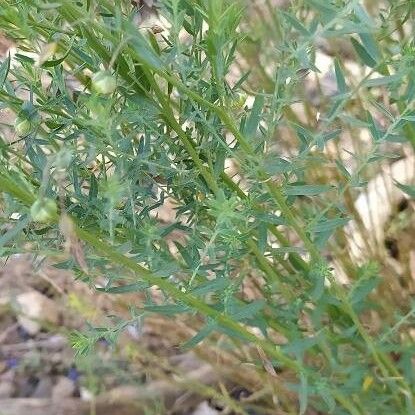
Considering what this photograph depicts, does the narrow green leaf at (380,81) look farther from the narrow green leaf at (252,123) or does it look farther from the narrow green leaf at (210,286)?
the narrow green leaf at (210,286)

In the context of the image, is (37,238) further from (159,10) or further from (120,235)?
(159,10)

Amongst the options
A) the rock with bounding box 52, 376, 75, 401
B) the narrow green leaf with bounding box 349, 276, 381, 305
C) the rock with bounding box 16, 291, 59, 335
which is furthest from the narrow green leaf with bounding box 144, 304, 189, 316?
the rock with bounding box 16, 291, 59, 335

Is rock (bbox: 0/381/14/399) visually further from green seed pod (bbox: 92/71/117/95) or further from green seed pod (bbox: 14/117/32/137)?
green seed pod (bbox: 92/71/117/95)

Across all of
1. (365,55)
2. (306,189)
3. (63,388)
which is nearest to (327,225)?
(306,189)

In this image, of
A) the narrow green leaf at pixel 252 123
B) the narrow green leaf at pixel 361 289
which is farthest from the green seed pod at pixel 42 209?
the narrow green leaf at pixel 361 289

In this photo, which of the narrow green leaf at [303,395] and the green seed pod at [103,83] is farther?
the narrow green leaf at [303,395]

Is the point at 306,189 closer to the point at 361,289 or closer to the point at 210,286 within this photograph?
the point at 210,286

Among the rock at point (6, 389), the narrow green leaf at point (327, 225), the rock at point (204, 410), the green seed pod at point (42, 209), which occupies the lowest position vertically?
the rock at point (204, 410)
